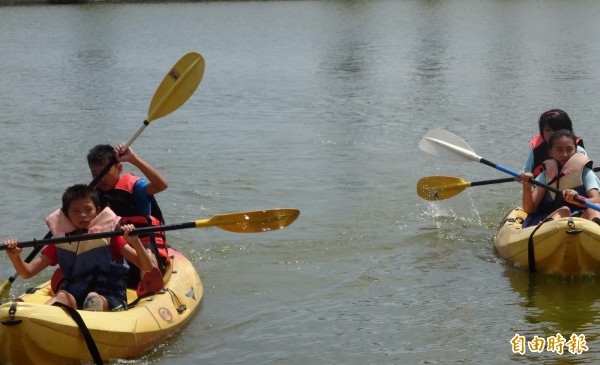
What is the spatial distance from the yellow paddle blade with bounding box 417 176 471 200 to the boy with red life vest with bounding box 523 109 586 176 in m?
0.58

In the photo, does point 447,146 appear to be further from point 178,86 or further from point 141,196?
point 141,196

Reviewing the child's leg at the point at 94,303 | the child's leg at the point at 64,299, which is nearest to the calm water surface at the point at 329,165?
the child's leg at the point at 94,303

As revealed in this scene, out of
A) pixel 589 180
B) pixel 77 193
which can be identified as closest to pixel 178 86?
pixel 77 193

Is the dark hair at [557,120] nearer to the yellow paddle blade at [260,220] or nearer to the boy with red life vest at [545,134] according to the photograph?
the boy with red life vest at [545,134]

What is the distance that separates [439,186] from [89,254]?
3363 mm

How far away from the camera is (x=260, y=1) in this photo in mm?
38500

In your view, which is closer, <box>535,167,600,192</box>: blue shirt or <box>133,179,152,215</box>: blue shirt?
<box>133,179,152,215</box>: blue shirt

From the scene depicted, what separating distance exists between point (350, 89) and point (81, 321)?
38.7 ft

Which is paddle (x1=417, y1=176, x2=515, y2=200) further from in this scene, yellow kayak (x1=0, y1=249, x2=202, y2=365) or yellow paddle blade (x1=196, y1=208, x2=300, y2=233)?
yellow kayak (x1=0, y1=249, x2=202, y2=365)

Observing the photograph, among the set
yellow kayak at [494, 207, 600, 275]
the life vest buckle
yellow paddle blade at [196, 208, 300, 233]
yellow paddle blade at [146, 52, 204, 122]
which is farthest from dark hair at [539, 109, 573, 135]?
yellow paddle blade at [146, 52, 204, 122]

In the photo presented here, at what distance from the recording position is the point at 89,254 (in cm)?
548

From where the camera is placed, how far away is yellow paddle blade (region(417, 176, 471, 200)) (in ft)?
25.9

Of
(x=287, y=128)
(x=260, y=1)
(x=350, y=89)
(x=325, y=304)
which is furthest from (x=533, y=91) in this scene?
(x=260, y=1)

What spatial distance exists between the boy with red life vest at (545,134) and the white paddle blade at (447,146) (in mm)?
511
